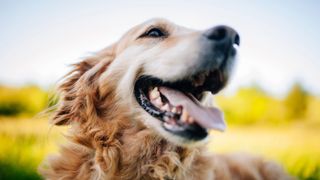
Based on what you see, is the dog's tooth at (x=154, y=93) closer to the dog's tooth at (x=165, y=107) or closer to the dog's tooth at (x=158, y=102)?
the dog's tooth at (x=158, y=102)

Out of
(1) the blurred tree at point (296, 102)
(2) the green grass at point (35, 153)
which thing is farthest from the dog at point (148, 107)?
(1) the blurred tree at point (296, 102)

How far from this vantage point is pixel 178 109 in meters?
3.01

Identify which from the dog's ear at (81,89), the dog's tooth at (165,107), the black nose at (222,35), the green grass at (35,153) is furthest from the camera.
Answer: the green grass at (35,153)

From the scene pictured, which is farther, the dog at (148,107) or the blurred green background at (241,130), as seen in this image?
the blurred green background at (241,130)

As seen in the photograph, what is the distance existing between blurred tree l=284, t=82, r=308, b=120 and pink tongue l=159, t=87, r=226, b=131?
12.3m

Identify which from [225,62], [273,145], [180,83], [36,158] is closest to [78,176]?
[180,83]

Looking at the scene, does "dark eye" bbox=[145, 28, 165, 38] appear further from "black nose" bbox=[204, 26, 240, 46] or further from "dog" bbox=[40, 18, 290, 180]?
"black nose" bbox=[204, 26, 240, 46]

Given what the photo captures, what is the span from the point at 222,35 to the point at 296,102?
12754mm

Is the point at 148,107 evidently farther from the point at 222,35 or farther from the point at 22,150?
the point at 22,150

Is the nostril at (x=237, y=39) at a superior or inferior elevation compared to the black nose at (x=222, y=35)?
inferior

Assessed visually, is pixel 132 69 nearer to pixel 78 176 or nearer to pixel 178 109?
pixel 178 109

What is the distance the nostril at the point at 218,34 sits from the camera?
2865 millimetres

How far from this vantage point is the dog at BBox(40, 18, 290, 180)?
9.67 feet

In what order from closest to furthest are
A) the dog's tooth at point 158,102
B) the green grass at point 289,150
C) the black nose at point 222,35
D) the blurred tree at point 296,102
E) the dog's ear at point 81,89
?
the black nose at point 222,35
the dog's tooth at point 158,102
the dog's ear at point 81,89
the green grass at point 289,150
the blurred tree at point 296,102
